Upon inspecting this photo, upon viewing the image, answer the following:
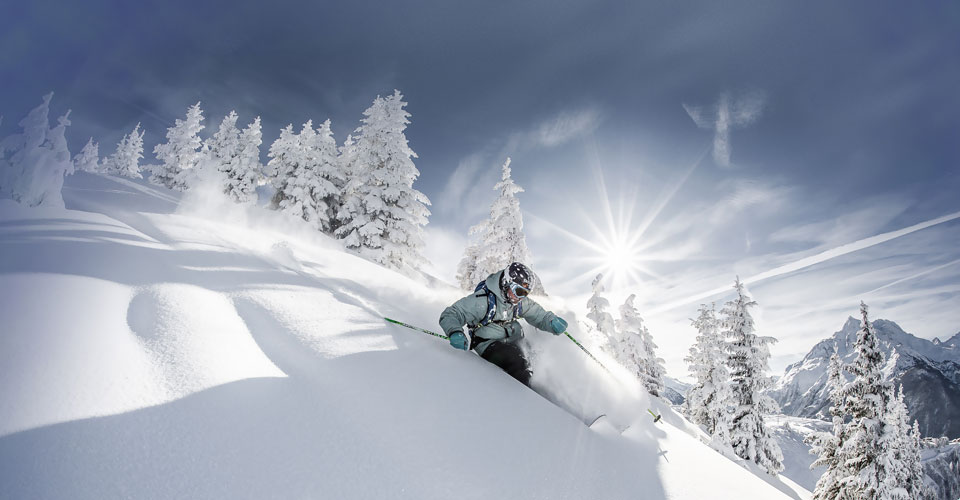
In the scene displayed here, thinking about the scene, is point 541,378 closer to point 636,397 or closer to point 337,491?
point 636,397

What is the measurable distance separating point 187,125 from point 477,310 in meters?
51.5

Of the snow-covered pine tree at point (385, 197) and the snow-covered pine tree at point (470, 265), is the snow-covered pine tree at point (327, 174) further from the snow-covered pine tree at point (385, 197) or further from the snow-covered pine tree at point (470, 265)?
the snow-covered pine tree at point (470, 265)

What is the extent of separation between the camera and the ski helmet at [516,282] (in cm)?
479

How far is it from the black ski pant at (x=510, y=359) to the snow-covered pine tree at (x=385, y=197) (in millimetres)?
15508

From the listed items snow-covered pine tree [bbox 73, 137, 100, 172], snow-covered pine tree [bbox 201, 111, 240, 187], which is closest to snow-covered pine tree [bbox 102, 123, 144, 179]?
snow-covered pine tree [bbox 73, 137, 100, 172]

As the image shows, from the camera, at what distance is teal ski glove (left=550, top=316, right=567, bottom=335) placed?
497cm

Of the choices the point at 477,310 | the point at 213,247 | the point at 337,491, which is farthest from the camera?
the point at 213,247

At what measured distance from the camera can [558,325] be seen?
4992mm

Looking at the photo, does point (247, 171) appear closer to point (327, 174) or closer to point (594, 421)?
point (327, 174)

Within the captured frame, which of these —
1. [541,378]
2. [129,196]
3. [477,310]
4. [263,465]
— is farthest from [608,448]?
[129,196]

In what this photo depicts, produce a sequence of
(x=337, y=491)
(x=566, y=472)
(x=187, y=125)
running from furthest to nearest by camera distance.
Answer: (x=187, y=125), (x=566, y=472), (x=337, y=491)

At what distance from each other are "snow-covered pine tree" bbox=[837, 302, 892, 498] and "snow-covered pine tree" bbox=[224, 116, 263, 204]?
3677 centimetres

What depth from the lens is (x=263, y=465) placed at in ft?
6.42

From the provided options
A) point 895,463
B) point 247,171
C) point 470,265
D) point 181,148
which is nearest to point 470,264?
point 470,265
